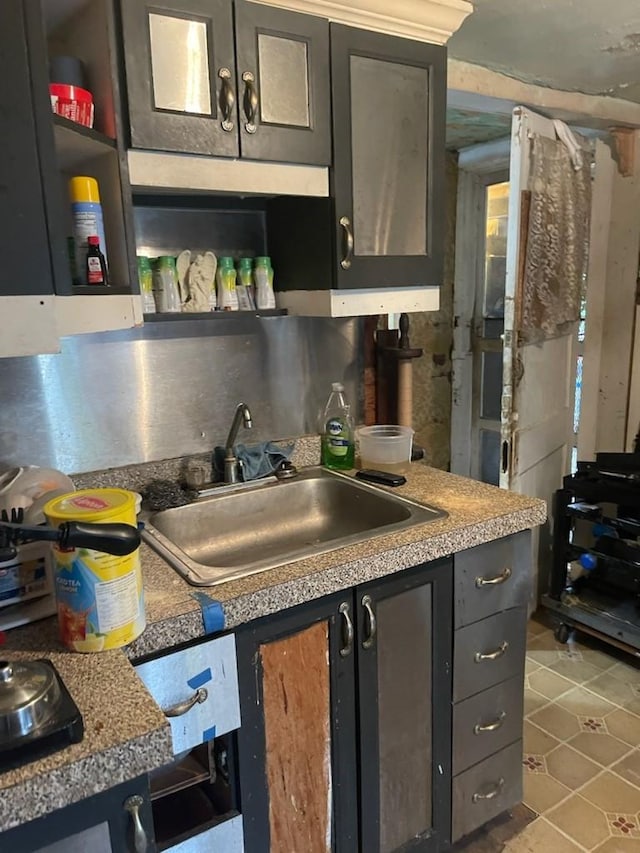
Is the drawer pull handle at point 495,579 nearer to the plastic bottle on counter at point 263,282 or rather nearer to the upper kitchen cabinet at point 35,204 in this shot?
the plastic bottle on counter at point 263,282

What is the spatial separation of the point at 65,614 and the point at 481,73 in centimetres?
206

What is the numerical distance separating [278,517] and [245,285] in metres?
0.64

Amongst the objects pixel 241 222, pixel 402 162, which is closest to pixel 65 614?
pixel 241 222

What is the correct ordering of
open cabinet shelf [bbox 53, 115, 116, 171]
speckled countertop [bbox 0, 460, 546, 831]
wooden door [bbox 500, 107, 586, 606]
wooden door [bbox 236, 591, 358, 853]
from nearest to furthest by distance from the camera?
speckled countertop [bbox 0, 460, 546, 831], open cabinet shelf [bbox 53, 115, 116, 171], wooden door [bbox 236, 591, 358, 853], wooden door [bbox 500, 107, 586, 606]

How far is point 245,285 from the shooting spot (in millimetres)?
1667

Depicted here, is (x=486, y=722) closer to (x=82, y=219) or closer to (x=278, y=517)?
(x=278, y=517)

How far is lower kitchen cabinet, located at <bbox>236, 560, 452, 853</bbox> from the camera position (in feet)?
3.89

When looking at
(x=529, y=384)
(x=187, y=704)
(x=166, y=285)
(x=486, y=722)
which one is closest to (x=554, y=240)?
(x=529, y=384)

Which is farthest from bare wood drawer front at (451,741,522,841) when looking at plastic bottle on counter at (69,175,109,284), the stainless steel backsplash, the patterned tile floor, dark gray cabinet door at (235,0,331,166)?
dark gray cabinet door at (235,0,331,166)

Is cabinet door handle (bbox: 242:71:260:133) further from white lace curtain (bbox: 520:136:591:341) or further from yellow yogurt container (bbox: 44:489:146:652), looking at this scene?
white lace curtain (bbox: 520:136:591:341)

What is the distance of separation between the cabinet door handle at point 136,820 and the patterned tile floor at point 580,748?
3.92ft

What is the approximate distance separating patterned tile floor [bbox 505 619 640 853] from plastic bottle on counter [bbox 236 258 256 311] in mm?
1574

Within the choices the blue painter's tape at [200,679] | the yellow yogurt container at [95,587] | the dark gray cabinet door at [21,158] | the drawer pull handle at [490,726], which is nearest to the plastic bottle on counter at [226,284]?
the dark gray cabinet door at [21,158]

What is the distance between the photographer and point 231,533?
165cm
